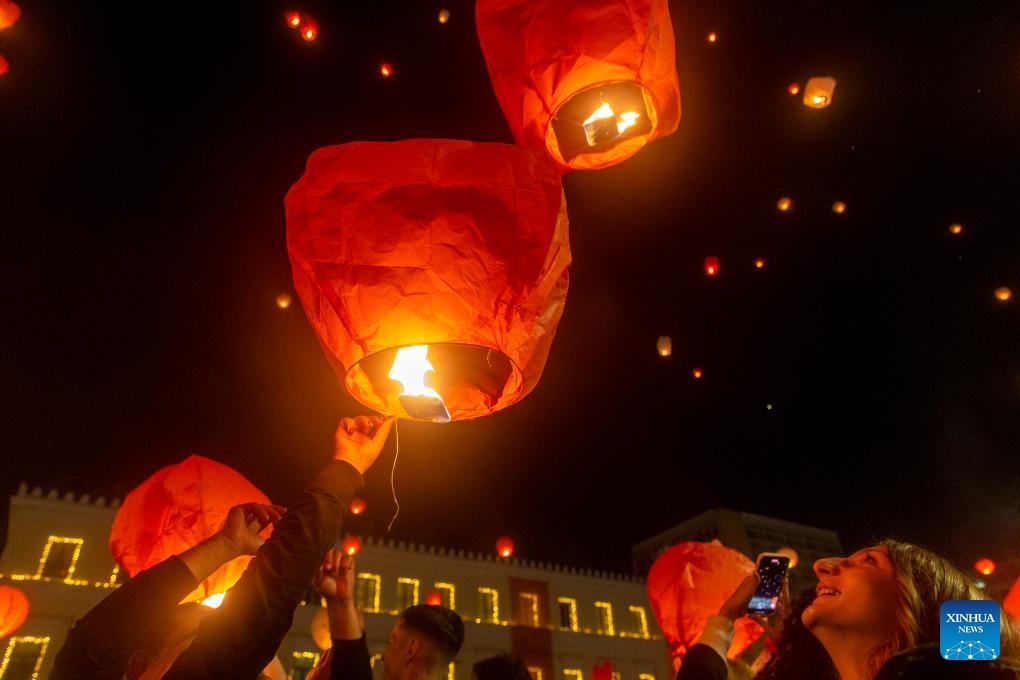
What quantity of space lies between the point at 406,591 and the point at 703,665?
1852 cm

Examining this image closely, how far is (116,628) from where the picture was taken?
1.71 metres

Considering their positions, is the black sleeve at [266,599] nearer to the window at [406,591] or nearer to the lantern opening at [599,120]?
the lantern opening at [599,120]

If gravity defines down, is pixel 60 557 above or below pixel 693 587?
above

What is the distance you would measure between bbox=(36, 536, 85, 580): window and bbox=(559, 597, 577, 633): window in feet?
44.7

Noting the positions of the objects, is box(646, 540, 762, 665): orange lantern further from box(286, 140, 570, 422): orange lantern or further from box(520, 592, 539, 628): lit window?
box(520, 592, 539, 628): lit window

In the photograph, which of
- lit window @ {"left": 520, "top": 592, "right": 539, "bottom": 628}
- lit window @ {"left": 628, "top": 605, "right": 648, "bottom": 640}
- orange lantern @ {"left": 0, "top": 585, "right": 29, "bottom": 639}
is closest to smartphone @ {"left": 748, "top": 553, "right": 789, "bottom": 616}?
orange lantern @ {"left": 0, "top": 585, "right": 29, "bottom": 639}

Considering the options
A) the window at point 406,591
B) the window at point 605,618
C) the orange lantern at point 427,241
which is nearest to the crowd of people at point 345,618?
the orange lantern at point 427,241

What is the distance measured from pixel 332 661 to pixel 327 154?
1.61 meters

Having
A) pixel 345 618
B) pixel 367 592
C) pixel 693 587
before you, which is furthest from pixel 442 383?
pixel 367 592

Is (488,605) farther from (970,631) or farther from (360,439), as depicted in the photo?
(970,631)

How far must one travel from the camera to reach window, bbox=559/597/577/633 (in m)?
21.2

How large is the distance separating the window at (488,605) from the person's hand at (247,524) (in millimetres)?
19133

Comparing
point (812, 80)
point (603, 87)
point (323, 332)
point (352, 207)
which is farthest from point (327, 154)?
point (812, 80)

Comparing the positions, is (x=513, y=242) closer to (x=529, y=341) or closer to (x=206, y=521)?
(x=529, y=341)
